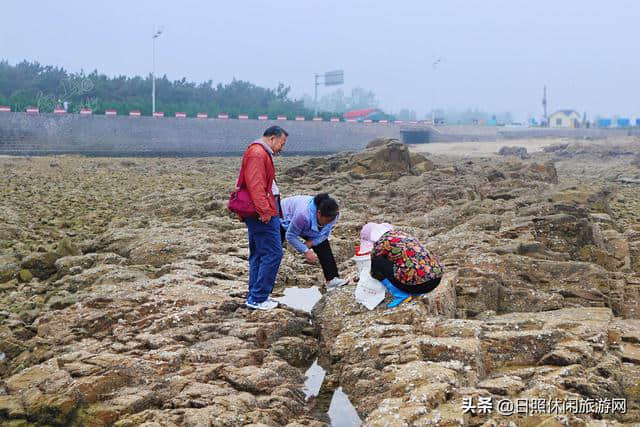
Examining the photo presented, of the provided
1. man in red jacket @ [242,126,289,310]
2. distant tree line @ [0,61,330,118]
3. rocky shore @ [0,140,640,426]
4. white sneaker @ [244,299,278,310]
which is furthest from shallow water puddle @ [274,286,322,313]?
distant tree line @ [0,61,330,118]

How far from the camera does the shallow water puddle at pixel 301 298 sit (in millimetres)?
6813

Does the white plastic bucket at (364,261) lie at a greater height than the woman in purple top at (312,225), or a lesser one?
lesser

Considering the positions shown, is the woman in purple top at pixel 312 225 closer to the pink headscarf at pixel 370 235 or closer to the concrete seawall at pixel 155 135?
the pink headscarf at pixel 370 235

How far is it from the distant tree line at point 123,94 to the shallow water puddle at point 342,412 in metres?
37.2

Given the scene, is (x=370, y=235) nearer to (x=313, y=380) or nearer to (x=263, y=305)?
(x=263, y=305)

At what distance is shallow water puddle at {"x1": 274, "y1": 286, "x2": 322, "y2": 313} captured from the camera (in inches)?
268

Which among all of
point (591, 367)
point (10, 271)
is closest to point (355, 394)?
point (591, 367)

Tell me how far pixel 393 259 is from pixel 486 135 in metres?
56.6

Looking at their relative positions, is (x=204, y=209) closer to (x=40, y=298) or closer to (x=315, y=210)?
(x=40, y=298)

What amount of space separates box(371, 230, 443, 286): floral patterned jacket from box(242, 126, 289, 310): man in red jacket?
0.99 meters

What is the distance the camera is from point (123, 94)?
184ft

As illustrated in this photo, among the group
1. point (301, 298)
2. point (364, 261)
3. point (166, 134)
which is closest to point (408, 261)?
point (364, 261)

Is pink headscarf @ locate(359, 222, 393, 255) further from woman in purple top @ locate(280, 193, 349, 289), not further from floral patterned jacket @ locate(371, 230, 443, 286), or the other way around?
woman in purple top @ locate(280, 193, 349, 289)

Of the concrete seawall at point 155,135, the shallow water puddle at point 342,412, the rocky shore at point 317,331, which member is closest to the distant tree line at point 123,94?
the concrete seawall at point 155,135
